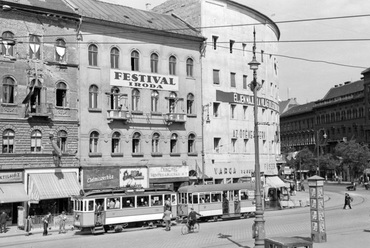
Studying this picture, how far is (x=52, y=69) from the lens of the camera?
128ft

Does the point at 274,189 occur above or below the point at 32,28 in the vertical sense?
below

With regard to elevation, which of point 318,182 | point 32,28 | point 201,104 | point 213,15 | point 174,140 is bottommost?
point 318,182

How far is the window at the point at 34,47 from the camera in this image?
38000 mm

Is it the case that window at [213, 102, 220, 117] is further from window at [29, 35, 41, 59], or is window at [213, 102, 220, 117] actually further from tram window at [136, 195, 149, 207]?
window at [29, 35, 41, 59]

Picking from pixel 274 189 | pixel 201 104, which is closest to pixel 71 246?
pixel 201 104

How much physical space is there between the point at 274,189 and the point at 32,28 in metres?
32.3

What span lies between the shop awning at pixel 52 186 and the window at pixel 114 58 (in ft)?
32.6

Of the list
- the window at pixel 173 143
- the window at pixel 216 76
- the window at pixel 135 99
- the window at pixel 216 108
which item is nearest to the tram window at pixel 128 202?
the window at pixel 135 99

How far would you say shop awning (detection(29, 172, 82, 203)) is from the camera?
36.2m

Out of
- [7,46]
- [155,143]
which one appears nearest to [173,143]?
[155,143]

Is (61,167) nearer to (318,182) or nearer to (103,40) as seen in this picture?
(103,40)

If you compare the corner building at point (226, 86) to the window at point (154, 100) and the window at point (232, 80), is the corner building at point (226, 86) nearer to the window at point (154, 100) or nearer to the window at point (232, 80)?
the window at point (232, 80)

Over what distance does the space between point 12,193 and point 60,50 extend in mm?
11776

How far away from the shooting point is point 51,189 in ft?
121
